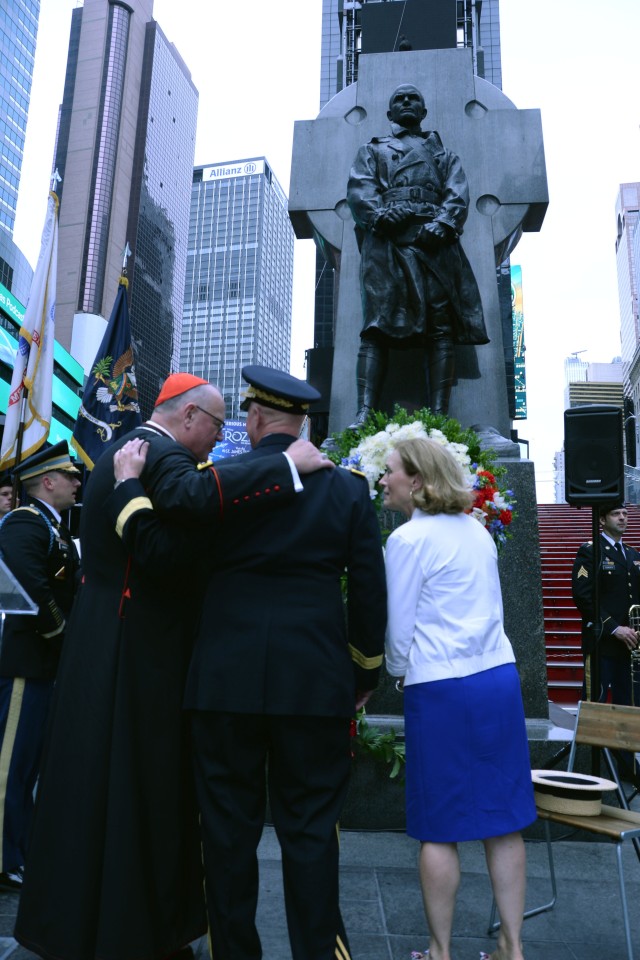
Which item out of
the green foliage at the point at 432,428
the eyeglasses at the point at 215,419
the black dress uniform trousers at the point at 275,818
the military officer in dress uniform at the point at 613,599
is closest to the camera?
the black dress uniform trousers at the point at 275,818

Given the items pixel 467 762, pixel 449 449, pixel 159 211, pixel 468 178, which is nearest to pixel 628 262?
pixel 159 211

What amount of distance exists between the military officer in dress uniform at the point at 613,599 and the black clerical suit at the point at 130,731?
15.3ft

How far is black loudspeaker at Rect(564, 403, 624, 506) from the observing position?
5.56m

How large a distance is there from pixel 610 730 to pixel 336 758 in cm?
199

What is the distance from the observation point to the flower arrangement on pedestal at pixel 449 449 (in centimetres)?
423

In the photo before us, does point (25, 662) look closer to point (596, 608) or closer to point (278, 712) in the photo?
point (278, 712)

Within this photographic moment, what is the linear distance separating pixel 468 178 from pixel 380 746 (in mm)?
5447

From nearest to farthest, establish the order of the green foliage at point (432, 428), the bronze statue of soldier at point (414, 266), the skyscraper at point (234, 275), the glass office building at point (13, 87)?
the green foliage at point (432, 428) < the bronze statue of soldier at point (414, 266) < the glass office building at point (13, 87) < the skyscraper at point (234, 275)

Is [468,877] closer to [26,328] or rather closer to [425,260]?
[425,260]

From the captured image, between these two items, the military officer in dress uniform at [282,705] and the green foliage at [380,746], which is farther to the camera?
the green foliage at [380,746]

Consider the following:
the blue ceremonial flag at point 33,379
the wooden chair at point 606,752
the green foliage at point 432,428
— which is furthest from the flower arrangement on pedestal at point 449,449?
the blue ceremonial flag at point 33,379

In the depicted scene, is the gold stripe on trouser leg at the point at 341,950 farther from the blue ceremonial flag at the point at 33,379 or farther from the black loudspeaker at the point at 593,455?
the blue ceremonial flag at the point at 33,379

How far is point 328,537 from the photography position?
2639mm

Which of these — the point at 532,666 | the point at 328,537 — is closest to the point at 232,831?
the point at 328,537
